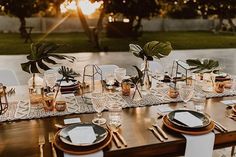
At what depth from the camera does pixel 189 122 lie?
4.71 feet

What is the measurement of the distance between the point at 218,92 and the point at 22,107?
56.7 inches

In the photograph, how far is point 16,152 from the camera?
119 cm

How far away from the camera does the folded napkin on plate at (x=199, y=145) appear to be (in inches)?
51.7

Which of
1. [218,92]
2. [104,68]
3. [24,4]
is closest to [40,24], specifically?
[24,4]

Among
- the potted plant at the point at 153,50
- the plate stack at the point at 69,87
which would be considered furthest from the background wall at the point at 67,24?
the potted plant at the point at 153,50

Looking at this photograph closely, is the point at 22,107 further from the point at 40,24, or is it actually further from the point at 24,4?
the point at 40,24

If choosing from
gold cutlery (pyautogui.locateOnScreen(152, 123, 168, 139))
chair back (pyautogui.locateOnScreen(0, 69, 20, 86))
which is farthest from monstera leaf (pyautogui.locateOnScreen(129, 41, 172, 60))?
chair back (pyautogui.locateOnScreen(0, 69, 20, 86))

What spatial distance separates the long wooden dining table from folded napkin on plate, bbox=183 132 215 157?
1.1 inches

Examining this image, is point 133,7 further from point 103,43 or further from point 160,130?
point 160,130

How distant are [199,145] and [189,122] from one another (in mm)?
147

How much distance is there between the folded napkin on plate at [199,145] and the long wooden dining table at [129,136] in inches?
1.1

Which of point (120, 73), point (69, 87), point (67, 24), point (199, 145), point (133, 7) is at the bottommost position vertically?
point (199, 145)

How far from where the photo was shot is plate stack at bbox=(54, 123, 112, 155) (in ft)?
3.88

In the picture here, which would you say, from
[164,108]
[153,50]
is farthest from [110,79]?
[164,108]
